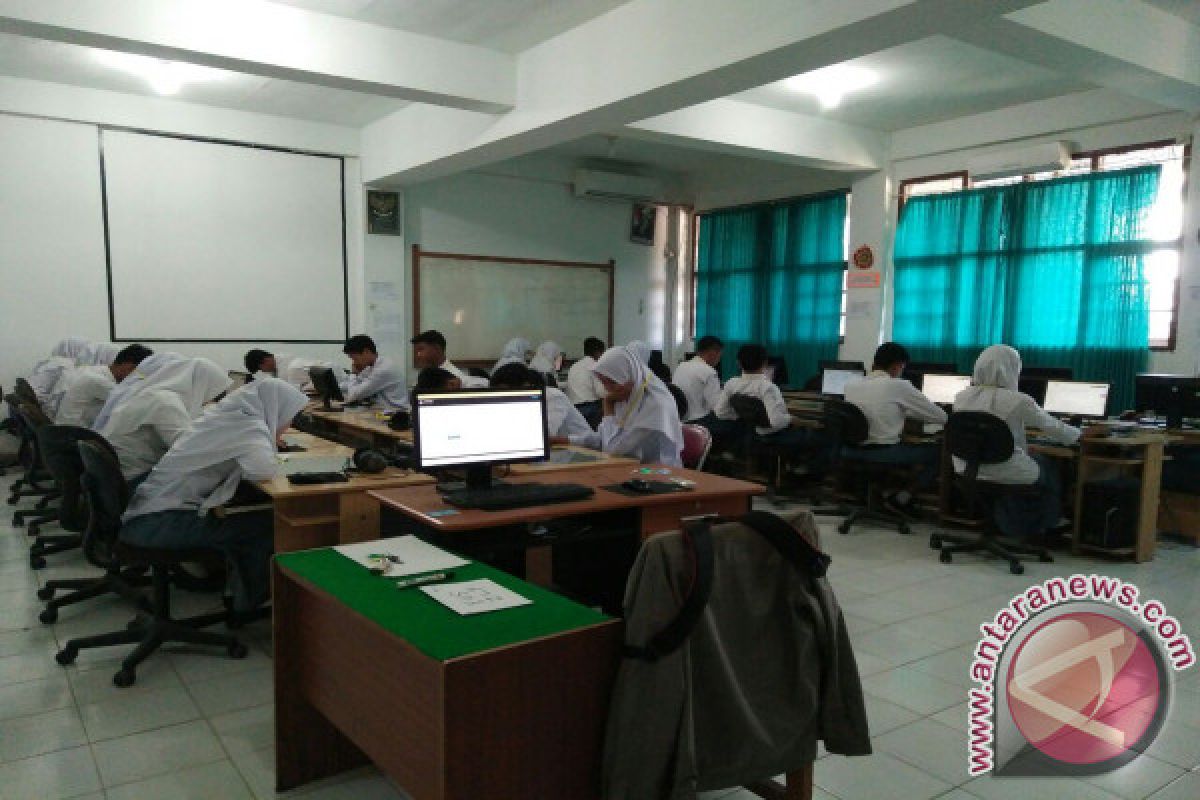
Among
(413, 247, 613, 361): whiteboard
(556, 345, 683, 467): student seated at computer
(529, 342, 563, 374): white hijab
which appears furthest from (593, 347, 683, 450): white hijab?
(413, 247, 613, 361): whiteboard

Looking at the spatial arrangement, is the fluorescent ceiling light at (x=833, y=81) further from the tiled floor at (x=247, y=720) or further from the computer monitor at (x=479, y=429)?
the computer monitor at (x=479, y=429)

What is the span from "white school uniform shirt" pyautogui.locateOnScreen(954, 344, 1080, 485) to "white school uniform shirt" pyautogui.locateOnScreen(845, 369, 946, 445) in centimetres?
41

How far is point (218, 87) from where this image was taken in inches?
263

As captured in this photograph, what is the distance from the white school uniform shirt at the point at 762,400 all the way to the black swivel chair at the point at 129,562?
12.4 feet

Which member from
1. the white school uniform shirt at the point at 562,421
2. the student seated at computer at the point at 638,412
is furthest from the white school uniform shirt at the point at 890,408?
the white school uniform shirt at the point at 562,421

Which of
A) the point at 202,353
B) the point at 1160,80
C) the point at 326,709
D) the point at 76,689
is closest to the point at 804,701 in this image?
the point at 326,709

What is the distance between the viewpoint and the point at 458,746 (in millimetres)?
1543

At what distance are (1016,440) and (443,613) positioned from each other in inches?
149

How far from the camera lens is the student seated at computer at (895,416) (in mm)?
5188

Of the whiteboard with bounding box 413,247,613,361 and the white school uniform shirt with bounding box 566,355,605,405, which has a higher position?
the whiteboard with bounding box 413,247,613,361

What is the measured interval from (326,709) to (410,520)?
80cm

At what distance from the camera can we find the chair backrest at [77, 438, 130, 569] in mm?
2879

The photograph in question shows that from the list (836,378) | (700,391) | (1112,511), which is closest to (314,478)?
(700,391)

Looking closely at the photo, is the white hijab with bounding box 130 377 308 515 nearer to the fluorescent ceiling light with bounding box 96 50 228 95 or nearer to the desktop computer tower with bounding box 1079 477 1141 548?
the fluorescent ceiling light with bounding box 96 50 228 95
